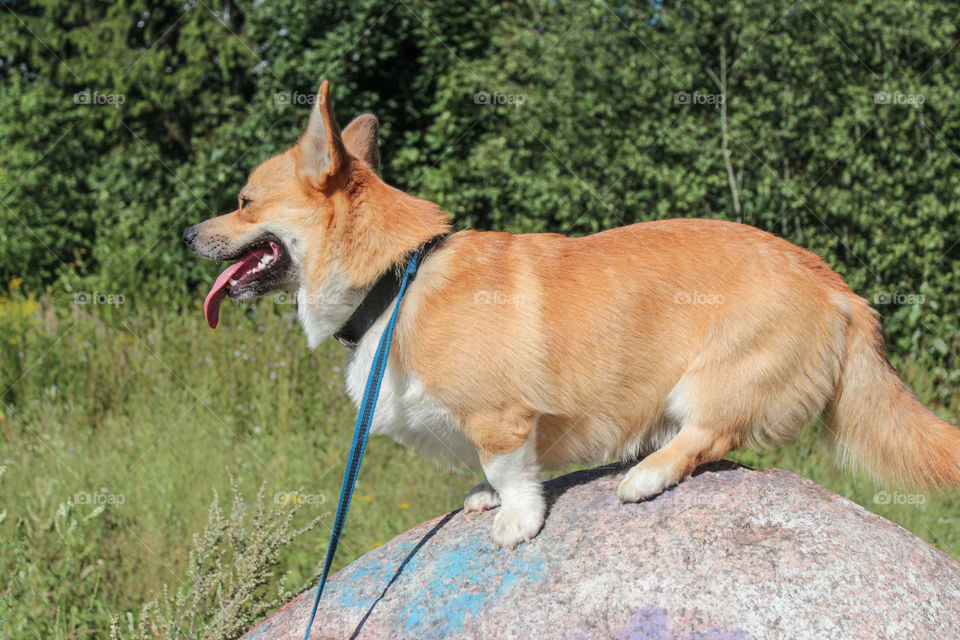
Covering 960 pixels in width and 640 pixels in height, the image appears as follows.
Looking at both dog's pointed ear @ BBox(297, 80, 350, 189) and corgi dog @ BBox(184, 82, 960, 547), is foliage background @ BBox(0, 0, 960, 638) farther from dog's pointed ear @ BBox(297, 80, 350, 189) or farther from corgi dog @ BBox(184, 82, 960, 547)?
dog's pointed ear @ BBox(297, 80, 350, 189)

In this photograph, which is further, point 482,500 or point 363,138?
point 363,138

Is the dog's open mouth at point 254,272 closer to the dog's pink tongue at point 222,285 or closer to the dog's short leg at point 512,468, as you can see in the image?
the dog's pink tongue at point 222,285

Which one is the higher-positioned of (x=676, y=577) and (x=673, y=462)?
(x=673, y=462)

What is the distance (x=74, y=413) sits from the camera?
6668 millimetres

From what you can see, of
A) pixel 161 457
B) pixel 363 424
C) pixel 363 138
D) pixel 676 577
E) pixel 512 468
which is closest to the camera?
pixel 676 577

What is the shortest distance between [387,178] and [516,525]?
6549 mm

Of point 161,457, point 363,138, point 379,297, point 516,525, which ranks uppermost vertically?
point 363,138

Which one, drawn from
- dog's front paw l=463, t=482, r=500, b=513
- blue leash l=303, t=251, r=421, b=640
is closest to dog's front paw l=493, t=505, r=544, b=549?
dog's front paw l=463, t=482, r=500, b=513

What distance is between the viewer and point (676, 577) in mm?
2590

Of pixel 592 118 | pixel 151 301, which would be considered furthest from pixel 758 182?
pixel 151 301

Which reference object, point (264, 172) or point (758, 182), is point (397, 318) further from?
point (758, 182)

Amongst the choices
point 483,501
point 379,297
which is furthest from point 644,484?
point 379,297

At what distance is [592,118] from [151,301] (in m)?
4.82

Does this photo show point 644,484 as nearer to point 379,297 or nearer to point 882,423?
point 882,423
